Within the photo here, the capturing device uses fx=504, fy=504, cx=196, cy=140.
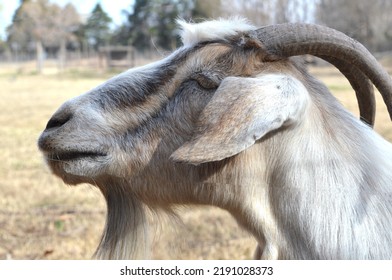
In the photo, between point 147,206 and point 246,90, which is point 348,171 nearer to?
point 246,90

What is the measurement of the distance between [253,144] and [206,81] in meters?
0.38

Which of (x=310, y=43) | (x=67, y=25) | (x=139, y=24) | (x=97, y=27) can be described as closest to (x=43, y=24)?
(x=67, y=25)

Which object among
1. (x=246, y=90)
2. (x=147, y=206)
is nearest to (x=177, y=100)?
(x=246, y=90)

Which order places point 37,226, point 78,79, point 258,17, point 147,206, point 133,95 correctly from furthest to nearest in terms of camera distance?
point 78,79 → point 258,17 → point 37,226 → point 147,206 → point 133,95

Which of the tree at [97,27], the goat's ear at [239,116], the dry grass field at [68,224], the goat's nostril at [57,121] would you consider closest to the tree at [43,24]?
the tree at [97,27]

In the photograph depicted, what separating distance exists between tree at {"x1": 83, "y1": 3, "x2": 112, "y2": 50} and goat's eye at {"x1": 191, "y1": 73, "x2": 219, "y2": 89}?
16.6ft

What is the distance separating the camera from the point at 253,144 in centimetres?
221

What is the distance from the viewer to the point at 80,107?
2400mm

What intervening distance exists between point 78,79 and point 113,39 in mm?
11451

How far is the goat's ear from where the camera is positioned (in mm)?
2010

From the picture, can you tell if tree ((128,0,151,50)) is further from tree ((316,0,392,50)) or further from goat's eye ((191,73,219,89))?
goat's eye ((191,73,219,89))

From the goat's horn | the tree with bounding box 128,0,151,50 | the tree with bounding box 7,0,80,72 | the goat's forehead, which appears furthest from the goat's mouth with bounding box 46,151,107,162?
the tree with bounding box 7,0,80,72

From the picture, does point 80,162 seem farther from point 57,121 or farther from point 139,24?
point 139,24

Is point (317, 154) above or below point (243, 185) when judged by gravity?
above
